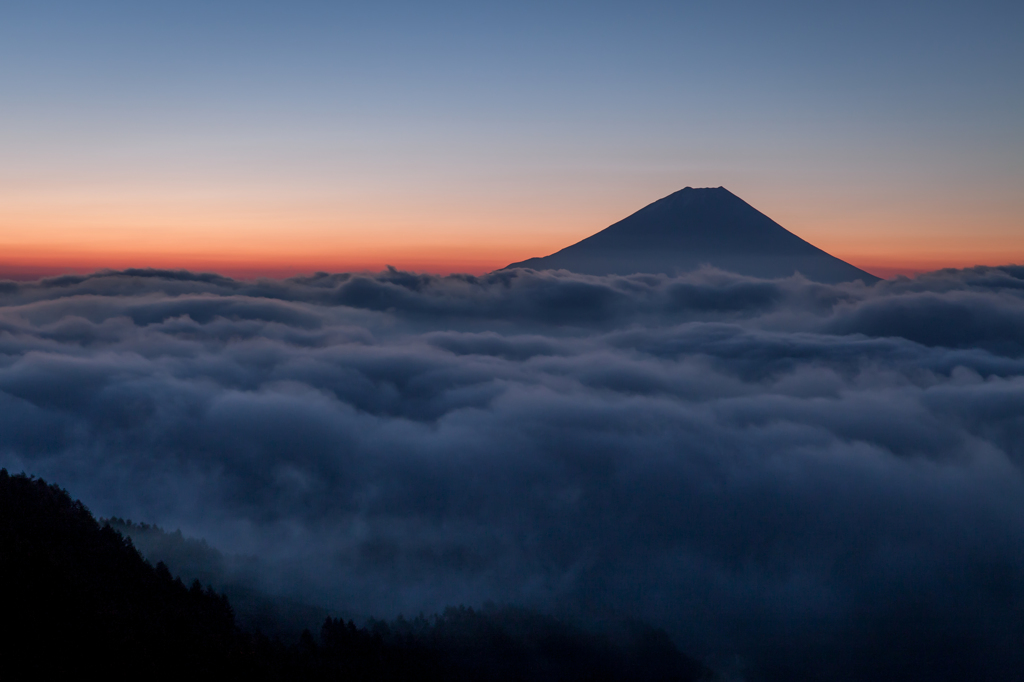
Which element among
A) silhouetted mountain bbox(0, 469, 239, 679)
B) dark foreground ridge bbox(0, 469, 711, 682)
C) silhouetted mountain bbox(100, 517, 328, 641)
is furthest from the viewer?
silhouetted mountain bbox(100, 517, 328, 641)

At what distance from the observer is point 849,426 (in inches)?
5979

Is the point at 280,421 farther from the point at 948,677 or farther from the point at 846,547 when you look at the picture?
the point at 948,677

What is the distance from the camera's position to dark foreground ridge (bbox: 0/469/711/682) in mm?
46031

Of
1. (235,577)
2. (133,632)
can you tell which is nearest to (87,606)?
(133,632)

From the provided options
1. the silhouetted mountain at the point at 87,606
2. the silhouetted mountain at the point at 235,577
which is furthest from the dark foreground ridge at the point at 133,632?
the silhouetted mountain at the point at 235,577

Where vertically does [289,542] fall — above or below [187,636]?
below

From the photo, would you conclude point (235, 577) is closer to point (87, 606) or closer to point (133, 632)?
point (87, 606)

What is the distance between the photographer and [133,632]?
49250 millimetres

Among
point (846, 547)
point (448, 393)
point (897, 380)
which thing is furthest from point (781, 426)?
point (448, 393)

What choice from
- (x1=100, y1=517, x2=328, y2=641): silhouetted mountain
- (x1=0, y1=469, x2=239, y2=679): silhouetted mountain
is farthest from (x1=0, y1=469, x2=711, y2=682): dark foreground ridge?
(x1=100, y1=517, x2=328, y2=641): silhouetted mountain

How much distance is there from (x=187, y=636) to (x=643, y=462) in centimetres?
11460

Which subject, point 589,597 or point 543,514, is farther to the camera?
point 543,514

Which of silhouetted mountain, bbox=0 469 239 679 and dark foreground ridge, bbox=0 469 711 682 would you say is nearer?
silhouetted mountain, bbox=0 469 239 679

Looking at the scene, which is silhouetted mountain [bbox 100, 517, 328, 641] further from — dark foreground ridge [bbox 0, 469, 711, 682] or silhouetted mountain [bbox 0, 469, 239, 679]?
silhouetted mountain [bbox 0, 469, 239, 679]
